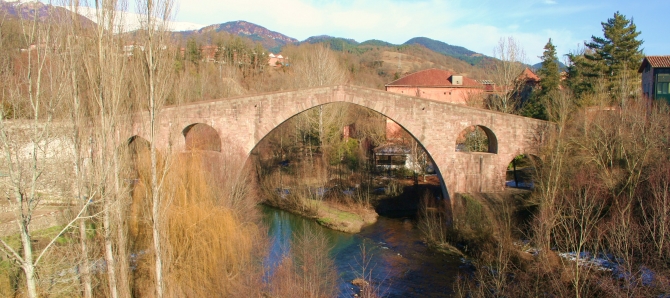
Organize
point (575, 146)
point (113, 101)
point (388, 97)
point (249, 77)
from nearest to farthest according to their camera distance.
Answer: point (113, 101), point (575, 146), point (388, 97), point (249, 77)

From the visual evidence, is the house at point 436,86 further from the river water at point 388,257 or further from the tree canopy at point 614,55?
the river water at point 388,257

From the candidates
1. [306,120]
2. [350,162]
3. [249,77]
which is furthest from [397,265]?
[249,77]

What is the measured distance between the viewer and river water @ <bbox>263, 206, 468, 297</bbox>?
13.6 m

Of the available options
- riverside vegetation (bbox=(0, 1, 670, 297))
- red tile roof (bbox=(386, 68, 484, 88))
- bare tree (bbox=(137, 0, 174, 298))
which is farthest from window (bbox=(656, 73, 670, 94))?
bare tree (bbox=(137, 0, 174, 298))

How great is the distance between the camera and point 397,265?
1521 centimetres

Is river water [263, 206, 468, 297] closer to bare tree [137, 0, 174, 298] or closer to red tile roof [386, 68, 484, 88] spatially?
bare tree [137, 0, 174, 298]

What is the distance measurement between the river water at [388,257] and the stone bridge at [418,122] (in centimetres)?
317

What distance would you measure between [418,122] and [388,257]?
5007 mm

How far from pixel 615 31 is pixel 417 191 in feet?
38.2

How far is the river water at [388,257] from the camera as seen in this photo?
13.6 metres

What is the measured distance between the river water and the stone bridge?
10.4ft

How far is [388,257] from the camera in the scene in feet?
52.4

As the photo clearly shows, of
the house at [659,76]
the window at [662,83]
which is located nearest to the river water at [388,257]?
the house at [659,76]

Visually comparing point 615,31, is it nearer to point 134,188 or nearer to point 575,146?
point 575,146
